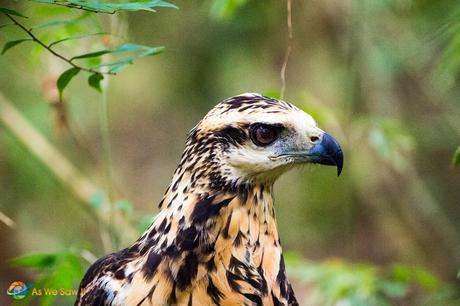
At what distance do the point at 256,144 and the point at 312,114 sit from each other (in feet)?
5.65

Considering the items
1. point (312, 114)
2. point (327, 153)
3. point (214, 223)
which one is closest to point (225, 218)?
point (214, 223)

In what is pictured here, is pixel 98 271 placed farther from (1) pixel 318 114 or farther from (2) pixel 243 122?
(1) pixel 318 114

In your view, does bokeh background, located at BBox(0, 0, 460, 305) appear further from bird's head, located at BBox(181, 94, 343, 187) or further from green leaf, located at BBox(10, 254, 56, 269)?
bird's head, located at BBox(181, 94, 343, 187)

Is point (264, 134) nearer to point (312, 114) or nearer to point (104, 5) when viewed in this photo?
point (104, 5)

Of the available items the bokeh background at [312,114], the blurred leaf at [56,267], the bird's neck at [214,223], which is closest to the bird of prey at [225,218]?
the bird's neck at [214,223]

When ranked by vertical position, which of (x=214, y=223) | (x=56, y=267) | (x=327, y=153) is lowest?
(x=56, y=267)

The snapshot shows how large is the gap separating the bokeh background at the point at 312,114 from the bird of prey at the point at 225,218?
0.69m

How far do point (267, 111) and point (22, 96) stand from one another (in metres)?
4.95

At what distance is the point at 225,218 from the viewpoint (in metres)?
3.27

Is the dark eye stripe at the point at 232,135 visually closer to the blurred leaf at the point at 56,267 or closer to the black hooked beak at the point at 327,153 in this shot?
the black hooked beak at the point at 327,153

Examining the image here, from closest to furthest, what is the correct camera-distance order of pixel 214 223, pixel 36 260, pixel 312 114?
pixel 214 223, pixel 36 260, pixel 312 114

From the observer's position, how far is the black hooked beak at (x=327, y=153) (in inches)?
130

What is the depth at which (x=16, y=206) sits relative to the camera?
7902 millimetres

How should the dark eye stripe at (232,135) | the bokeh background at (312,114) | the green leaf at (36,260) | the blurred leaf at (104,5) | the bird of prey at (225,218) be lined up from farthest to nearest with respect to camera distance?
the bokeh background at (312,114)
the green leaf at (36,260)
the dark eye stripe at (232,135)
the bird of prey at (225,218)
the blurred leaf at (104,5)
